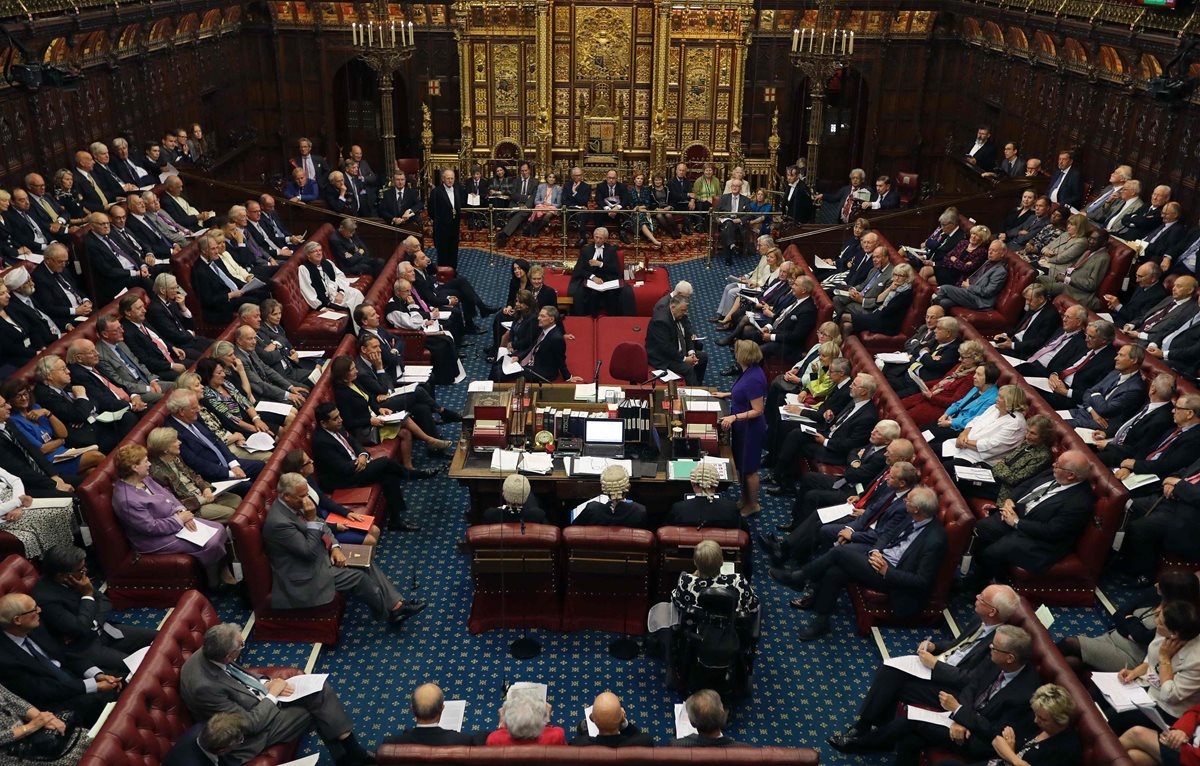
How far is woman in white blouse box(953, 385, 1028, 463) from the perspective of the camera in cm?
831

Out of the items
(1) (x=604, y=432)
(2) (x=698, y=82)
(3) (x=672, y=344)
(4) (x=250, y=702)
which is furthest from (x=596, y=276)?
(2) (x=698, y=82)

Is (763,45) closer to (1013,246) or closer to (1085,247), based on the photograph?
(1013,246)

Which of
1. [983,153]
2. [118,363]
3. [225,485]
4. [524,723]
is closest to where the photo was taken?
[524,723]

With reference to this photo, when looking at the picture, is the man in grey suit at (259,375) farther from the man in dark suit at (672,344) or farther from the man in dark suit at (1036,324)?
the man in dark suit at (1036,324)

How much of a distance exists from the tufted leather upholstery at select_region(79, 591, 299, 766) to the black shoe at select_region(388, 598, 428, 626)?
138 cm

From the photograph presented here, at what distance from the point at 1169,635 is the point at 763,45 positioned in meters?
15.0

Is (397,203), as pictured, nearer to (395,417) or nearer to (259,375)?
(259,375)

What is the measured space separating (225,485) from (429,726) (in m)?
3.41

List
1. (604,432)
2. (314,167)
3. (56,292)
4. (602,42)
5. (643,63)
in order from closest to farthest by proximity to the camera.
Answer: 1. (604,432)
2. (56,292)
3. (314,167)
4. (602,42)
5. (643,63)

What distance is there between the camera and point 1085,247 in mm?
11758

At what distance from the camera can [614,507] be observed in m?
7.36

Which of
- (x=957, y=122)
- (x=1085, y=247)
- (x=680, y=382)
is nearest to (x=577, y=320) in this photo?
(x=680, y=382)

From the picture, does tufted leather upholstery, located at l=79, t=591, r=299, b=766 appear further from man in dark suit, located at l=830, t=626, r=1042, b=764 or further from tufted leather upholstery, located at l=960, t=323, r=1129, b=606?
tufted leather upholstery, located at l=960, t=323, r=1129, b=606

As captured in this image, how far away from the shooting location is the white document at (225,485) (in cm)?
790
